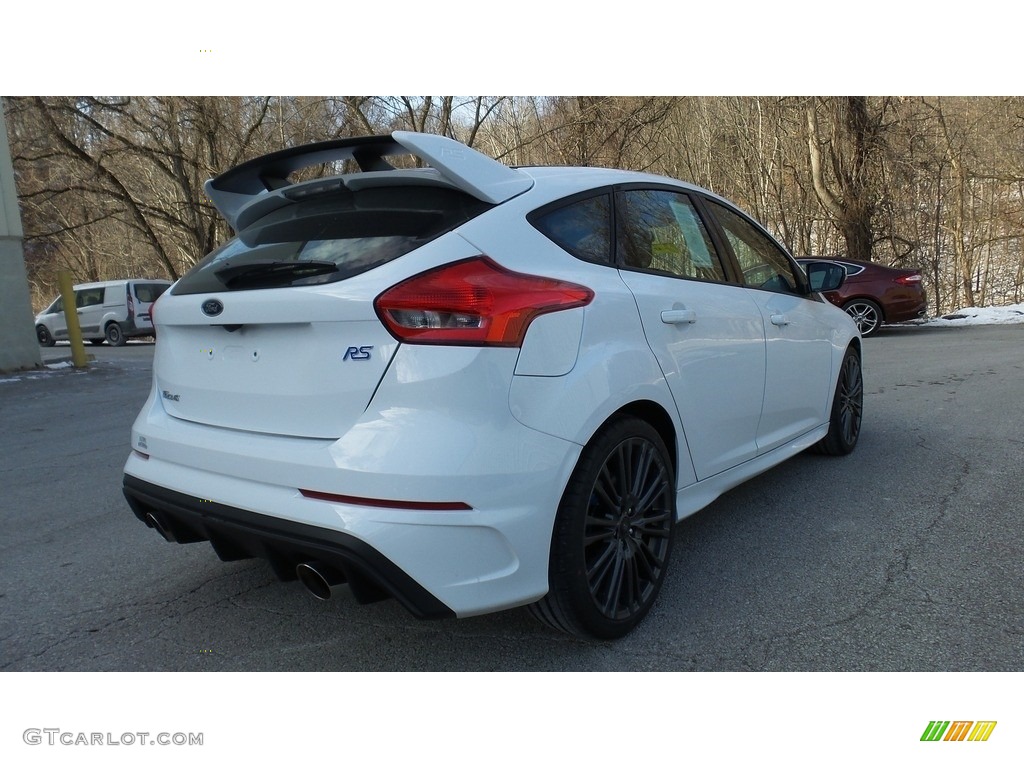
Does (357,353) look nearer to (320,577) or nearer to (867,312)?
(320,577)

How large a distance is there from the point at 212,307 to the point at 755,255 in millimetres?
2776

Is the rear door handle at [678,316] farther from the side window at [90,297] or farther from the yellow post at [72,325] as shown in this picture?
the side window at [90,297]

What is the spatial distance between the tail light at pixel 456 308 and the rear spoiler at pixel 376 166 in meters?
0.33

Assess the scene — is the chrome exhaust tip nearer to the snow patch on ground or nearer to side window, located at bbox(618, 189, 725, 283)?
side window, located at bbox(618, 189, 725, 283)

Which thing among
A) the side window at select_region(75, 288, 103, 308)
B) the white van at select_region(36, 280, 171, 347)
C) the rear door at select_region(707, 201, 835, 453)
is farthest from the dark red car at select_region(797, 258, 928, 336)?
the side window at select_region(75, 288, 103, 308)

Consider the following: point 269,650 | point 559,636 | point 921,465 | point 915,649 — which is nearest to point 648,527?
point 559,636

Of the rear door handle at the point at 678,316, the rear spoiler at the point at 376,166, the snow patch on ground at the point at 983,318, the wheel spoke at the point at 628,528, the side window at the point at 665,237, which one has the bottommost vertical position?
the snow patch on ground at the point at 983,318

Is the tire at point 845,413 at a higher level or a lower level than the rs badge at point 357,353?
lower

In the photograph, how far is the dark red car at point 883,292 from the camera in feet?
42.0

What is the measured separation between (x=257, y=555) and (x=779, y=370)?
8.68ft

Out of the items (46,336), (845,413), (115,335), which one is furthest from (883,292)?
(46,336)

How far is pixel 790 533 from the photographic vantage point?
3.52 meters

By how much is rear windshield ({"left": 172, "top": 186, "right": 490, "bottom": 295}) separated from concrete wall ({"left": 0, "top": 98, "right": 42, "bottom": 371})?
10.3 meters

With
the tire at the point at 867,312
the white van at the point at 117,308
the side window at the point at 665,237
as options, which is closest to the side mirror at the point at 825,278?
the side window at the point at 665,237
